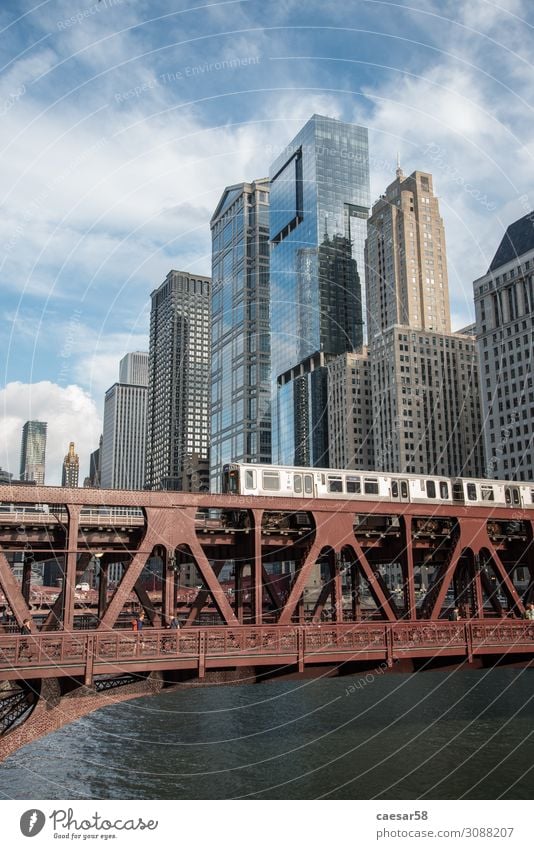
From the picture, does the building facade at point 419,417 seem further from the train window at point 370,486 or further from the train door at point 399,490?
the train window at point 370,486

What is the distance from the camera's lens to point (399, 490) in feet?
143

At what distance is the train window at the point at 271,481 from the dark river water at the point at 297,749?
1359cm

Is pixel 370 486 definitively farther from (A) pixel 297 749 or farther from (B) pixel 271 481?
(A) pixel 297 749

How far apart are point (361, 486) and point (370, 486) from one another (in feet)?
2.77

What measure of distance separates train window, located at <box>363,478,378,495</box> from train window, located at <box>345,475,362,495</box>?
0.51 metres

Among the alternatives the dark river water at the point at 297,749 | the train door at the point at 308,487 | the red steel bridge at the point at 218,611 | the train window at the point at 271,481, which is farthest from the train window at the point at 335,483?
the dark river water at the point at 297,749

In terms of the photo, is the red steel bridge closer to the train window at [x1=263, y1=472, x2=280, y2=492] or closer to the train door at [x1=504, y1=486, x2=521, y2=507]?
the train window at [x1=263, y1=472, x2=280, y2=492]

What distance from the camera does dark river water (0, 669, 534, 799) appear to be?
31625 millimetres

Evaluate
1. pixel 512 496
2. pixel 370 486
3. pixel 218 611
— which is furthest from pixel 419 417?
pixel 218 611

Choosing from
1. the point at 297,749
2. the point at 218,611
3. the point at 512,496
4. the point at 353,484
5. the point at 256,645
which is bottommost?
the point at 297,749

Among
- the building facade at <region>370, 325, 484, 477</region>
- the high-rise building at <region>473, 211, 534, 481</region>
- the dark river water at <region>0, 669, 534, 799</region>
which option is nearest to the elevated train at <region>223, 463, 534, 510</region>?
the dark river water at <region>0, 669, 534, 799</region>
